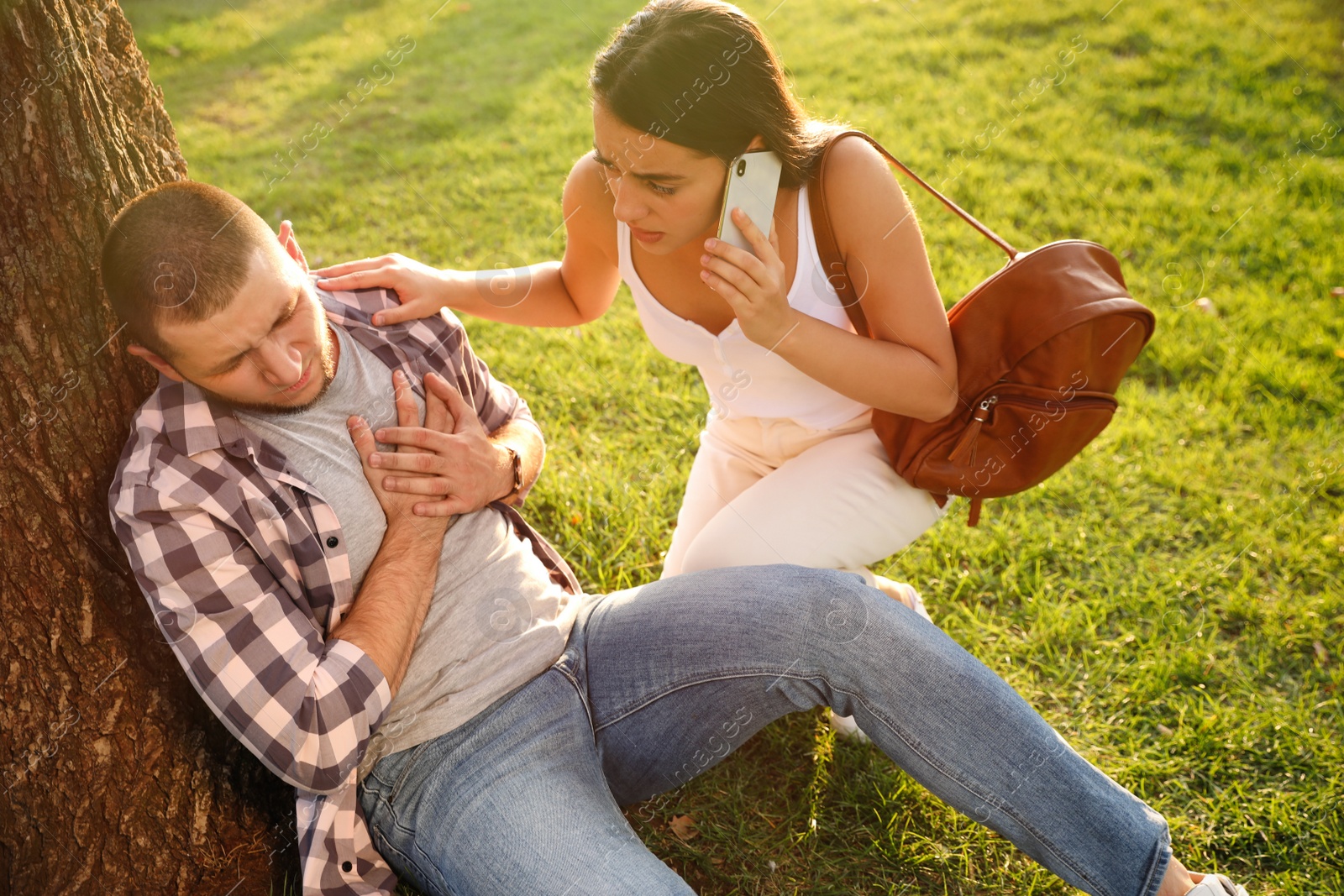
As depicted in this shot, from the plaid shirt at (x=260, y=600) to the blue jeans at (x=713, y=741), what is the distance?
0.14 m

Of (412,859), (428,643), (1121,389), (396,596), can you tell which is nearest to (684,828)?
(412,859)

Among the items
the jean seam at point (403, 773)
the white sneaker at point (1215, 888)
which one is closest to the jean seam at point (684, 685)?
the jean seam at point (403, 773)

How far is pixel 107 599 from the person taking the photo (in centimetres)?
195

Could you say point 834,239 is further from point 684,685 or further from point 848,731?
point 848,731

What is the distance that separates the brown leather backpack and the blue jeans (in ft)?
1.87

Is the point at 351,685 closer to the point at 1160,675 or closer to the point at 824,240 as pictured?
the point at 824,240

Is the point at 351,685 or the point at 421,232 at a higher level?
the point at 351,685

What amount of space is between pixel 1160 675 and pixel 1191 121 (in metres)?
4.36

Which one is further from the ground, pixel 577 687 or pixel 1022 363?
pixel 1022 363

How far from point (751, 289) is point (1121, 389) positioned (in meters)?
2.55

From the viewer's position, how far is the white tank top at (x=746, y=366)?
8.49ft

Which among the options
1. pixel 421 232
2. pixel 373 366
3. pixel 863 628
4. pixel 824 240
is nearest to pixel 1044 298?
pixel 824 240

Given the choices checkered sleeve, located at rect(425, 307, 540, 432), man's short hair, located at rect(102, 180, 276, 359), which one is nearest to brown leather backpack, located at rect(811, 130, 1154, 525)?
checkered sleeve, located at rect(425, 307, 540, 432)

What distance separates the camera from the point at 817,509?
257cm
